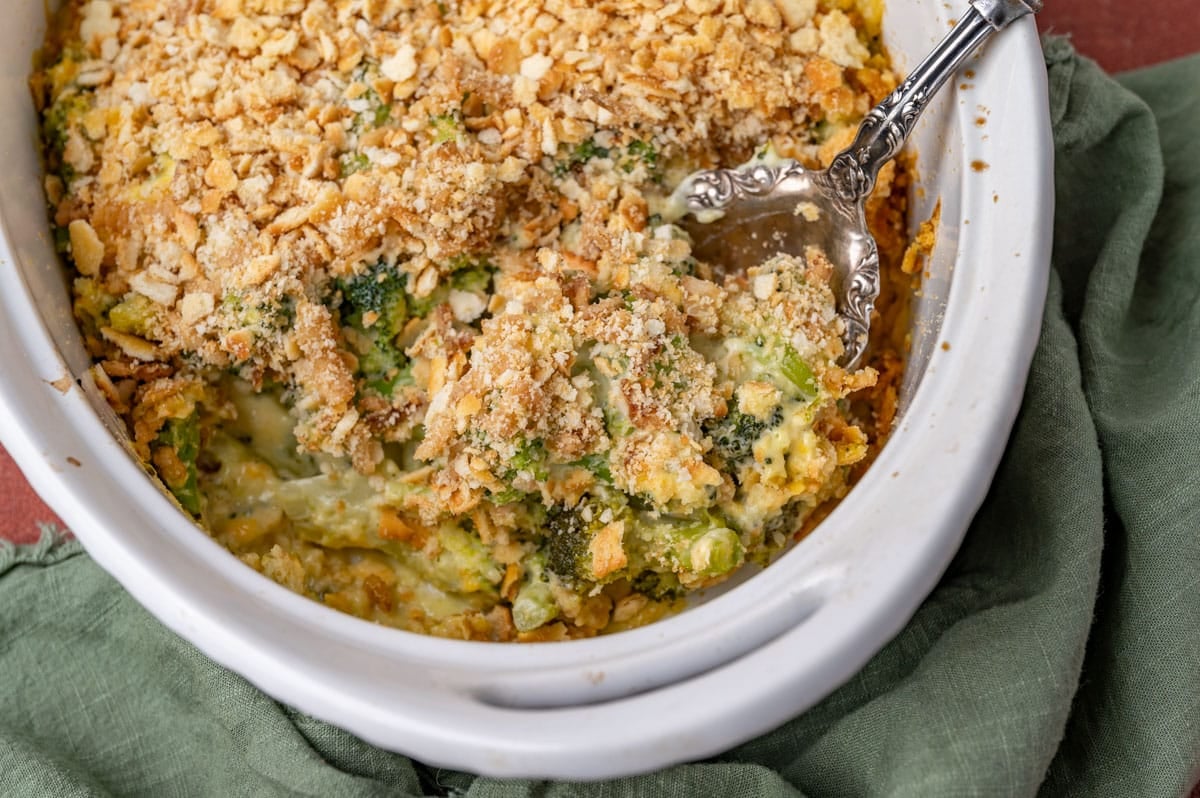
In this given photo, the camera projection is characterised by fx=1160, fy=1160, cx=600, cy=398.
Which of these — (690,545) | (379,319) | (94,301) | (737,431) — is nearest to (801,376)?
(737,431)

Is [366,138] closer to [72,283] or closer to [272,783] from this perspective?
[72,283]

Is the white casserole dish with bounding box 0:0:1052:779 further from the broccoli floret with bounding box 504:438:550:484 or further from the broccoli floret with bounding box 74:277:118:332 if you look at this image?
the broccoli floret with bounding box 504:438:550:484

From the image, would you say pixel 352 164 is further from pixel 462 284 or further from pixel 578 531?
pixel 578 531

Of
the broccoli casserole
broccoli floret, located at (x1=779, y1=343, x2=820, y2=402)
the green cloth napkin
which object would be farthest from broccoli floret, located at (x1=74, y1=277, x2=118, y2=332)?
broccoli floret, located at (x1=779, y1=343, x2=820, y2=402)

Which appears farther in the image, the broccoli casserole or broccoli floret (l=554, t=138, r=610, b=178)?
broccoli floret (l=554, t=138, r=610, b=178)

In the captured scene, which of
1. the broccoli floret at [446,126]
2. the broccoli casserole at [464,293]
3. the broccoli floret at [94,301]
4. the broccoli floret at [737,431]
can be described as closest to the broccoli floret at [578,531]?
the broccoli casserole at [464,293]

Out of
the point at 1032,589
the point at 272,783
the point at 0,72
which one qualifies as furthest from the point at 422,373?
the point at 1032,589
